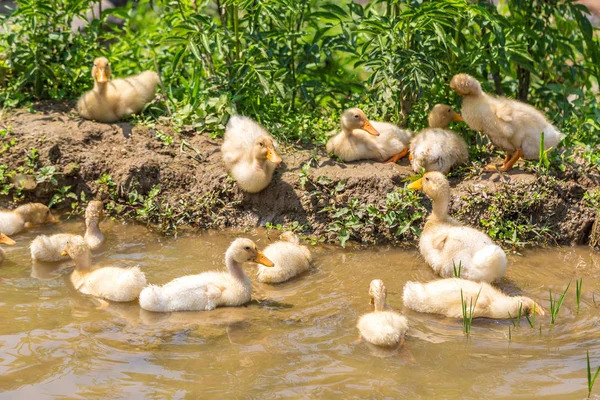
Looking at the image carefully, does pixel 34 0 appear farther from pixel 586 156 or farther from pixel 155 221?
pixel 586 156

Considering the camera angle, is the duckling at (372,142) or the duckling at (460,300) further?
the duckling at (372,142)

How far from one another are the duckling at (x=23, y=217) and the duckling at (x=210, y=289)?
2004mm

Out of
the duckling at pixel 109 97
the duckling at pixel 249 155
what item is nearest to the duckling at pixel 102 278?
the duckling at pixel 249 155

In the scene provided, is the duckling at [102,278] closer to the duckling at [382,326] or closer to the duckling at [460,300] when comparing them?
the duckling at [382,326]

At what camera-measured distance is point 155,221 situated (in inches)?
297

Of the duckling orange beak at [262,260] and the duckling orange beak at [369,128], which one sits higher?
the duckling orange beak at [369,128]

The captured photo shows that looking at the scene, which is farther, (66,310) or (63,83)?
(63,83)

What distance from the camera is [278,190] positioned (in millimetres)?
7590

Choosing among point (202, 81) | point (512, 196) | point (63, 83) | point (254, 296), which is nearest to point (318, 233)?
point (254, 296)

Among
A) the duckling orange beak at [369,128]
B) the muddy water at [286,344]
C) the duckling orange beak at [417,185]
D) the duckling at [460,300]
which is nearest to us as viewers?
the muddy water at [286,344]

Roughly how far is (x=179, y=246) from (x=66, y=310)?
4.79 ft

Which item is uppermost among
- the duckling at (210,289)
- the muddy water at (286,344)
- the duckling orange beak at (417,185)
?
the duckling orange beak at (417,185)

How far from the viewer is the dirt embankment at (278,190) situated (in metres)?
7.23

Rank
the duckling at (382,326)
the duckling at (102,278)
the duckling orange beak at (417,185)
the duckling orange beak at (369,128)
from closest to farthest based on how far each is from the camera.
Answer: the duckling at (382,326) → the duckling at (102,278) → the duckling orange beak at (417,185) → the duckling orange beak at (369,128)
